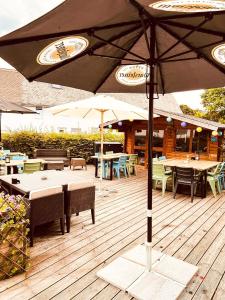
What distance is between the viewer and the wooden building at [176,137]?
11391 millimetres

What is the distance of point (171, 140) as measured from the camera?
1297 cm

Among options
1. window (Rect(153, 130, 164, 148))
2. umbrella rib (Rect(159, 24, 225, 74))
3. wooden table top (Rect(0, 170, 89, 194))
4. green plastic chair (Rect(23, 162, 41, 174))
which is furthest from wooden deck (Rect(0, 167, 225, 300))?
window (Rect(153, 130, 164, 148))

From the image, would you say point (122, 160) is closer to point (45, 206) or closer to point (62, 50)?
point (45, 206)

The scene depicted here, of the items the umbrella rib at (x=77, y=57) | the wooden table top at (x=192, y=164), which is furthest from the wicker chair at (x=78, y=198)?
the wooden table top at (x=192, y=164)

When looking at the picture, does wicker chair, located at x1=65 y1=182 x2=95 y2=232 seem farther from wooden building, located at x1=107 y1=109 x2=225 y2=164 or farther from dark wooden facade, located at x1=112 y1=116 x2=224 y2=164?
dark wooden facade, located at x1=112 y1=116 x2=224 y2=164

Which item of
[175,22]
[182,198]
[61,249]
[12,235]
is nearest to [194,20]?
[175,22]

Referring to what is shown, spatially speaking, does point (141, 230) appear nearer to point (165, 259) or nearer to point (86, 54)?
point (165, 259)

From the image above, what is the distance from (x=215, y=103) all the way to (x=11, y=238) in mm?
19016

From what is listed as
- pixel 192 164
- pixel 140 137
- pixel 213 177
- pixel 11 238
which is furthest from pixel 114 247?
pixel 140 137

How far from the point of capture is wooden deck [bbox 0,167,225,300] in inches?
121

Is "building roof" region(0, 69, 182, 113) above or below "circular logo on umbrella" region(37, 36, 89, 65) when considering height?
above

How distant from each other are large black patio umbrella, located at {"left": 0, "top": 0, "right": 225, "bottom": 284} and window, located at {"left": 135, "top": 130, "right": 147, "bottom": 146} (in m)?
9.88

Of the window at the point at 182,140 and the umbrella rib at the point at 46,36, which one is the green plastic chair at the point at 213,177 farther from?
the umbrella rib at the point at 46,36

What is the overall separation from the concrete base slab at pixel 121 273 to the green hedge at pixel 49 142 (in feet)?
34.3
